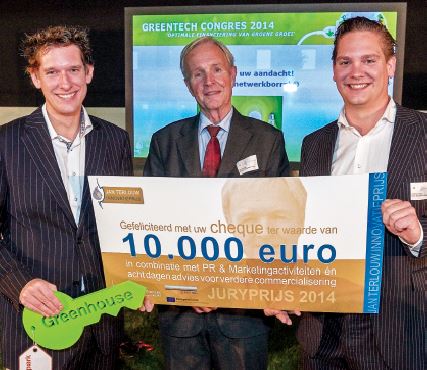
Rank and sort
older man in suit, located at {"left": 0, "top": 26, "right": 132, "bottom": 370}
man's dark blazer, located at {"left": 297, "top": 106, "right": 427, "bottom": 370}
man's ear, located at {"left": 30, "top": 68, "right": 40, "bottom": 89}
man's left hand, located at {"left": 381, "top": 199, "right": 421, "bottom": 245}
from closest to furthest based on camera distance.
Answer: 1. man's left hand, located at {"left": 381, "top": 199, "right": 421, "bottom": 245}
2. man's dark blazer, located at {"left": 297, "top": 106, "right": 427, "bottom": 370}
3. older man in suit, located at {"left": 0, "top": 26, "right": 132, "bottom": 370}
4. man's ear, located at {"left": 30, "top": 68, "right": 40, "bottom": 89}

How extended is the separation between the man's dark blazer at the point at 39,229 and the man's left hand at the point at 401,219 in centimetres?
95

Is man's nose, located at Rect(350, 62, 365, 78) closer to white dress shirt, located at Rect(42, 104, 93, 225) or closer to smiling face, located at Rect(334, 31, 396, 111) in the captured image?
smiling face, located at Rect(334, 31, 396, 111)

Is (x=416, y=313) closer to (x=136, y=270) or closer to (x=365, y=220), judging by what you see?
(x=365, y=220)

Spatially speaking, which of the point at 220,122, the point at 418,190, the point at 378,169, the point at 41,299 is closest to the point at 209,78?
the point at 220,122

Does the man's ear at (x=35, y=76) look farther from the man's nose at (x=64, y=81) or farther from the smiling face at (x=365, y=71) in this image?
the smiling face at (x=365, y=71)

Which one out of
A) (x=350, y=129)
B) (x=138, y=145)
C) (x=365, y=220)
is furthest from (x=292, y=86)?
(x=365, y=220)

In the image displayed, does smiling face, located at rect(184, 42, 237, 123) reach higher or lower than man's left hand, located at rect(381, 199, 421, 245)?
higher

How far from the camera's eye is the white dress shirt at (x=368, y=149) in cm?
181

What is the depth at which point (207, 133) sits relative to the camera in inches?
88.2

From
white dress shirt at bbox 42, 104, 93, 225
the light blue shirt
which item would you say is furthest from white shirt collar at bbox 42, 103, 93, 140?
the light blue shirt

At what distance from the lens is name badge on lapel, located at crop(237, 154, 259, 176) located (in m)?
2.12

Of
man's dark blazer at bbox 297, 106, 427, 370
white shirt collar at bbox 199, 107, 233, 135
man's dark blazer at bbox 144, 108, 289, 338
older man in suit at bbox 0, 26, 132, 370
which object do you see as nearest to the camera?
man's dark blazer at bbox 297, 106, 427, 370

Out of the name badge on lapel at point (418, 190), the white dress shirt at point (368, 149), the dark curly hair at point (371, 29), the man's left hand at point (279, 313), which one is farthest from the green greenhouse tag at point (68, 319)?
the dark curly hair at point (371, 29)

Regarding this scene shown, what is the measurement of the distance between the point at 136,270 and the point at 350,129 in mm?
869
